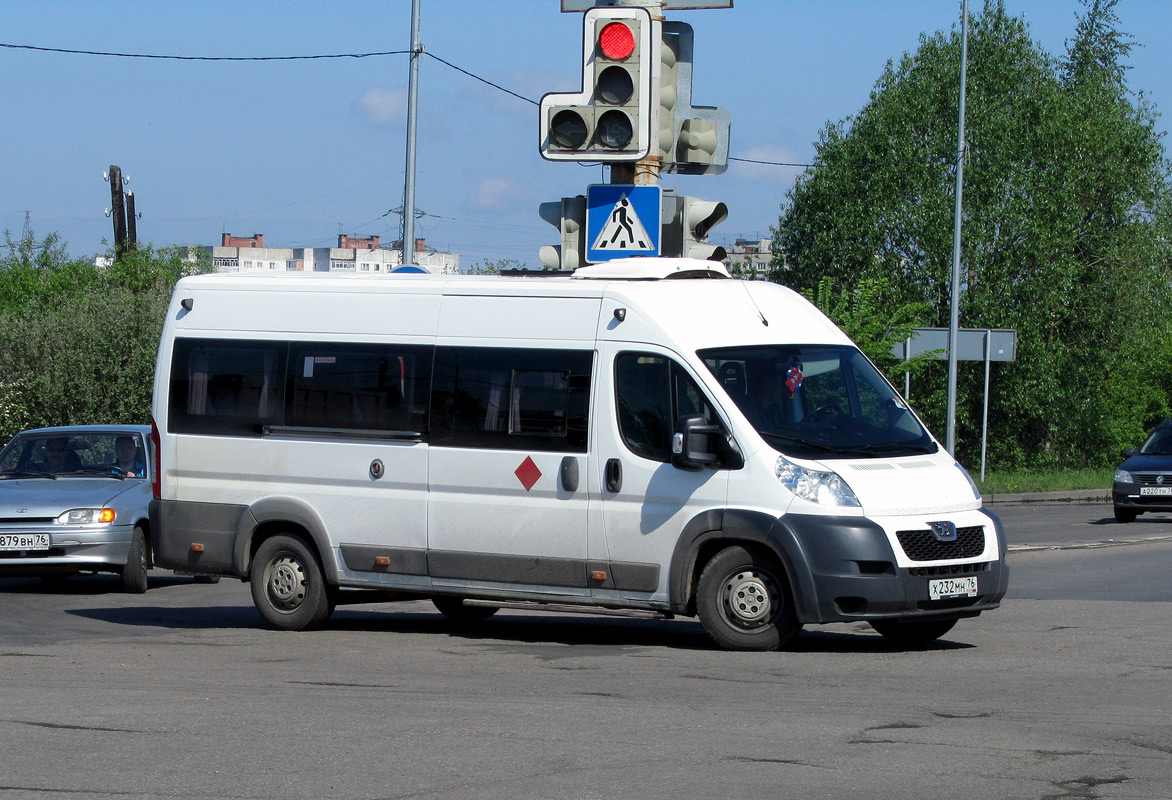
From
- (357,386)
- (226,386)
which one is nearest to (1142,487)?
(357,386)

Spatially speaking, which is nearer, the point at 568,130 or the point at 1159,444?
the point at 568,130

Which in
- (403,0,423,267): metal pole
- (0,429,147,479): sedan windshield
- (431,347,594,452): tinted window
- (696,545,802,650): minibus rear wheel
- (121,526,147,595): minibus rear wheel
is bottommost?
(121,526,147,595): minibus rear wheel

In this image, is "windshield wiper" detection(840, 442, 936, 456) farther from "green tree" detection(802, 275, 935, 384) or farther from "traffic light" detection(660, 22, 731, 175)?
"green tree" detection(802, 275, 935, 384)

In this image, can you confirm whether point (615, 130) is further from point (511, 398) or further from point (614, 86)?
point (511, 398)

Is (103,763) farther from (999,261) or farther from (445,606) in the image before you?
(999,261)

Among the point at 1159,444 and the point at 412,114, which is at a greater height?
the point at 412,114

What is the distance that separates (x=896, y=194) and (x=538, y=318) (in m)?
37.1

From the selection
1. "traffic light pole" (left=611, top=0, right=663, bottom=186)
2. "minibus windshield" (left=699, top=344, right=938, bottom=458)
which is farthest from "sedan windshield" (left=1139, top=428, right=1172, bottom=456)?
"traffic light pole" (left=611, top=0, right=663, bottom=186)

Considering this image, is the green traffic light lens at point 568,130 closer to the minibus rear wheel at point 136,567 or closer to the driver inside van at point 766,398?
the driver inside van at point 766,398

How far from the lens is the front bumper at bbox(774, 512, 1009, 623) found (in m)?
9.59

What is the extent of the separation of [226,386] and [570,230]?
9.40 feet

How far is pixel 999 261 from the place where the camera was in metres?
46.2

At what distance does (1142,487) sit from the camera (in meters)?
26.5

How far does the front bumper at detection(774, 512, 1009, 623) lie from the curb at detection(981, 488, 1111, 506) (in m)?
24.7
